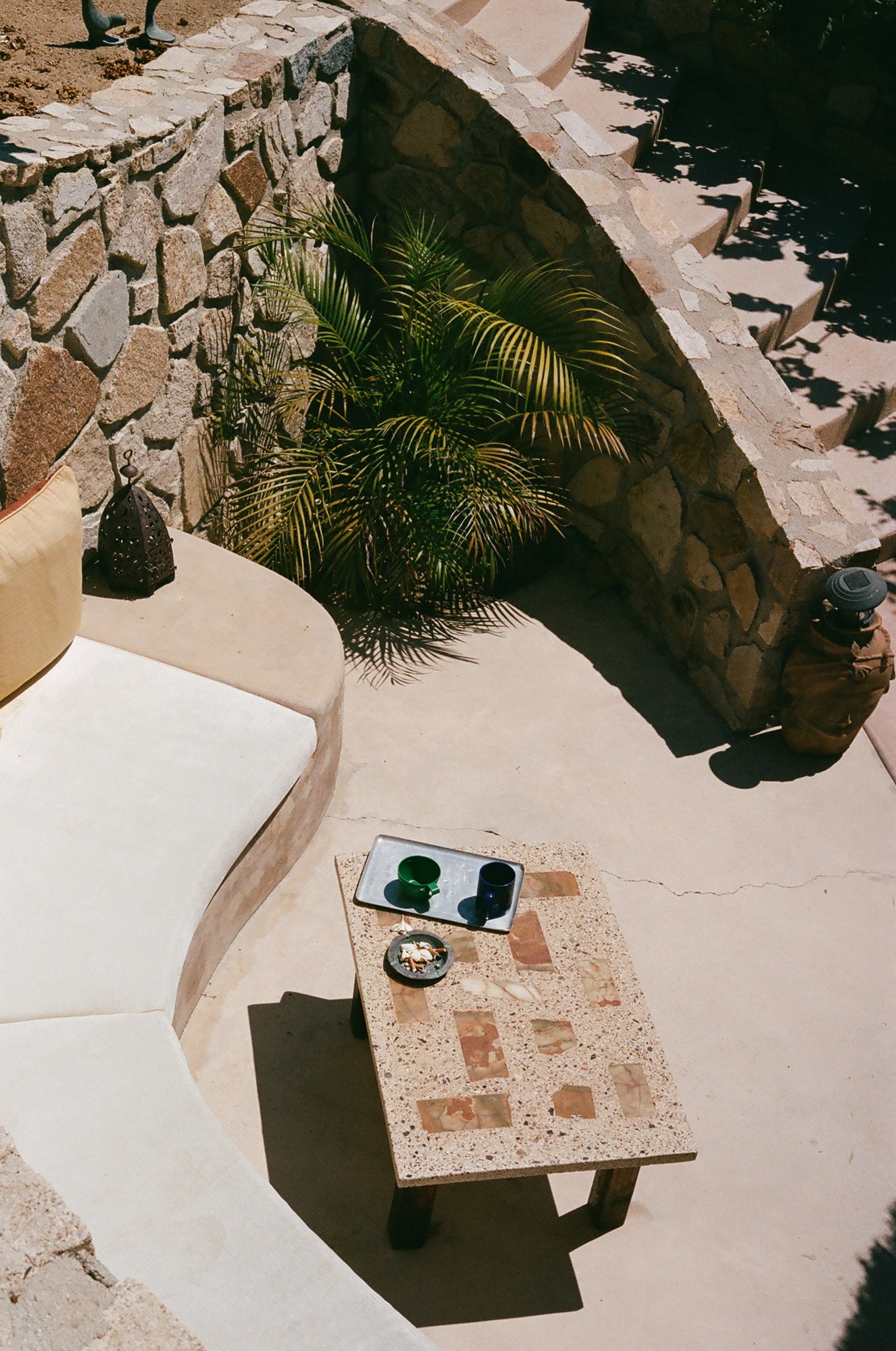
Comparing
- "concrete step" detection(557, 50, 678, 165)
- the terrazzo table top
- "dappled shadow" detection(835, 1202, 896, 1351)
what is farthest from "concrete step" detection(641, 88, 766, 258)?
"dappled shadow" detection(835, 1202, 896, 1351)

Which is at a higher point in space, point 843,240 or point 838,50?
point 838,50

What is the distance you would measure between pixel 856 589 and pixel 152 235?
7.57 ft

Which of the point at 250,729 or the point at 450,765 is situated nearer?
the point at 250,729

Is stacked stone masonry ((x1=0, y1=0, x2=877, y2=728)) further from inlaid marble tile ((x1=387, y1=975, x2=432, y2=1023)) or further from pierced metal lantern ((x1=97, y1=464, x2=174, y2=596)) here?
inlaid marble tile ((x1=387, y1=975, x2=432, y2=1023))

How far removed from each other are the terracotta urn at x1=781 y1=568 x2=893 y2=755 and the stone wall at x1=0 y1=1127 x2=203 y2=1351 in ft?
9.27

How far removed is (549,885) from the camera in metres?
2.99

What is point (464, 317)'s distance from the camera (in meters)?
4.10

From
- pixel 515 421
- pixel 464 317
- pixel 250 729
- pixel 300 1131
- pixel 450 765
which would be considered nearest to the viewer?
pixel 300 1131

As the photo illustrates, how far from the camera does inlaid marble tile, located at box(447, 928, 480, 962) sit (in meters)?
2.81

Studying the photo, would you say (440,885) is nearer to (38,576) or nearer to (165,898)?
(165,898)

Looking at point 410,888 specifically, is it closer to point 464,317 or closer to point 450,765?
point 450,765

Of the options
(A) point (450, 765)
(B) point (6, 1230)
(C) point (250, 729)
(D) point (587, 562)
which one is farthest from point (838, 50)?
(B) point (6, 1230)

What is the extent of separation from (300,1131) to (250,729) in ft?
3.26

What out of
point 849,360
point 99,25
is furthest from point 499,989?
point 849,360
